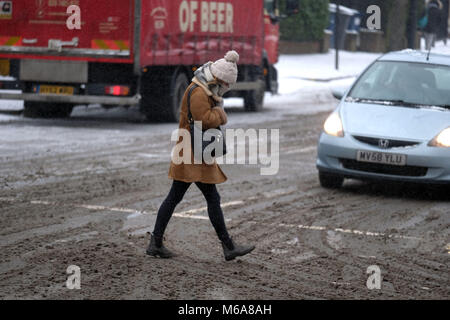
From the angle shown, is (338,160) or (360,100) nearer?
(338,160)

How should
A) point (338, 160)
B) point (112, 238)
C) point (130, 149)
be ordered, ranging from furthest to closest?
point (130, 149) < point (338, 160) < point (112, 238)

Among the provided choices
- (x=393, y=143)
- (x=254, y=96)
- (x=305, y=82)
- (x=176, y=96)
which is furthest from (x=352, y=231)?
(x=305, y=82)

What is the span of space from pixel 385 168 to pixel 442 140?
688 millimetres

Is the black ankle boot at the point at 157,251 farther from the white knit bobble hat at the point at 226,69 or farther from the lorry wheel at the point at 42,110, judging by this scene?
the lorry wheel at the point at 42,110

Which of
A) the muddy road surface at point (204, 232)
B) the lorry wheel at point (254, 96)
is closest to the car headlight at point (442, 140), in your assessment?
the muddy road surface at point (204, 232)

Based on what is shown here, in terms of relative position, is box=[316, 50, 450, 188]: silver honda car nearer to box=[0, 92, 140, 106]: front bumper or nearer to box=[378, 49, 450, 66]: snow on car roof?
box=[378, 49, 450, 66]: snow on car roof

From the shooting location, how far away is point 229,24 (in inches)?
854

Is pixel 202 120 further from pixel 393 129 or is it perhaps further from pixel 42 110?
pixel 42 110

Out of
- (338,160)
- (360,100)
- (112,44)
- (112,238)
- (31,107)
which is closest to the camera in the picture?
(112,238)

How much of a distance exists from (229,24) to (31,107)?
4.45 m

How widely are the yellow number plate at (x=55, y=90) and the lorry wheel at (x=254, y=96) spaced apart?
590 centimetres
